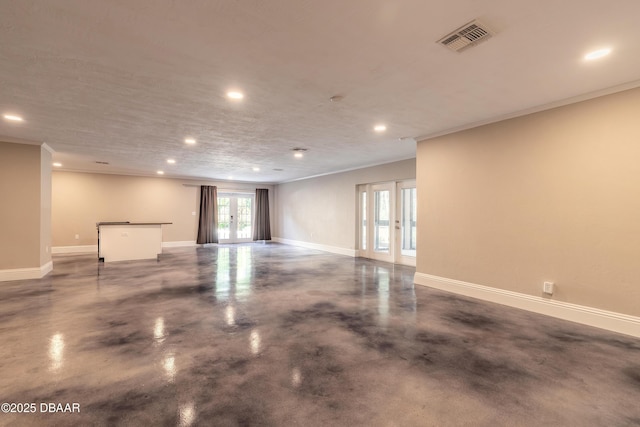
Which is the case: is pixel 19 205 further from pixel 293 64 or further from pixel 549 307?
pixel 549 307

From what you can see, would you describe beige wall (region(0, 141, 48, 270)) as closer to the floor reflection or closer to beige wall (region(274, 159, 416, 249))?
the floor reflection

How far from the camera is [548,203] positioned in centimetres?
370

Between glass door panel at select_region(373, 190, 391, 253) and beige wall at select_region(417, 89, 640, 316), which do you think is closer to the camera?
beige wall at select_region(417, 89, 640, 316)

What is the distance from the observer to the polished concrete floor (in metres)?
1.89

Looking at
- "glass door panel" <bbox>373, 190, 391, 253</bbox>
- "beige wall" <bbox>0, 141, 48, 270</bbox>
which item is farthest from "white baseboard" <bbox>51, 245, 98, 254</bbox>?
"glass door panel" <bbox>373, 190, 391, 253</bbox>

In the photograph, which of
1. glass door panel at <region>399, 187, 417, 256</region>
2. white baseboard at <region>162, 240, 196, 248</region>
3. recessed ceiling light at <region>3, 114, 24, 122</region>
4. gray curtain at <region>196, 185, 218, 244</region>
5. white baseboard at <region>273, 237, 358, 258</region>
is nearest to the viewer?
recessed ceiling light at <region>3, 114, 24, 122</region>

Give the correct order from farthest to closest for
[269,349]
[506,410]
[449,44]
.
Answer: [269,349]
[449,44]
[506,410]

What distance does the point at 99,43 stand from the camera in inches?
91.2

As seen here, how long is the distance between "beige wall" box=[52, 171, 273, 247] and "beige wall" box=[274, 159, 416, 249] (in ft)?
8.99

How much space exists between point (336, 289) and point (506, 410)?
316 cm

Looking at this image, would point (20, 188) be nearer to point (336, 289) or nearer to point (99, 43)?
point (99, 43)

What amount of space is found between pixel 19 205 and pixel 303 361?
244 inches

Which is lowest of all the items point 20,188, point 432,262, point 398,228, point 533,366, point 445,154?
point 533,366

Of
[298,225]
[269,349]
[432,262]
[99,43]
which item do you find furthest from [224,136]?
[298,225]
